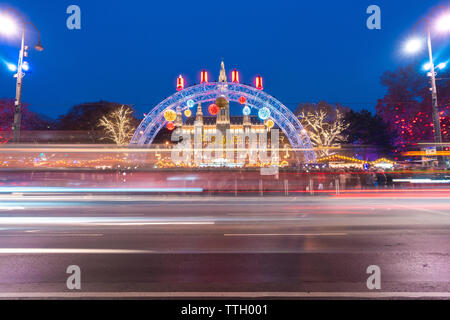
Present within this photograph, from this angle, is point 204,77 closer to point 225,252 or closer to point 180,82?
point 180,82

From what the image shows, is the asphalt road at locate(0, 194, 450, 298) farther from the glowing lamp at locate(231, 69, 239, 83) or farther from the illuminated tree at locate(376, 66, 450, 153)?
the illuminated tree at locate(376, 66, 450, 153)

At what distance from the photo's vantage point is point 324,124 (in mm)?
44844

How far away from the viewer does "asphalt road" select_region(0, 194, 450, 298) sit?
4.02 meters

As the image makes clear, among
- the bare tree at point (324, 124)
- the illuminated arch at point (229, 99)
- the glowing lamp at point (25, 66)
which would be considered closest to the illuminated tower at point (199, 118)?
the bare tree at point (324, 124)

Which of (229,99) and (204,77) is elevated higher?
(204,77)

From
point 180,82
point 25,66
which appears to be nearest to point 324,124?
point 180,82

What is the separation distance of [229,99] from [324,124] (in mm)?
21365

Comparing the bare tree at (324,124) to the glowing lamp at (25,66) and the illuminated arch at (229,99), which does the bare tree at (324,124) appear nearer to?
the illuminated arch at (229,99)

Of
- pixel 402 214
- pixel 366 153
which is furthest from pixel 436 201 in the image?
pixel 366 153

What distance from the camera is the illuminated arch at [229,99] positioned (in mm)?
29312

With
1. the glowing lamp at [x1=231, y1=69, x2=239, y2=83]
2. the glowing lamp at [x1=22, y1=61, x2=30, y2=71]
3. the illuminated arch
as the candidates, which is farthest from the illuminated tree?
the glowing lamp at [x1=22, y1=61, x2=30, y2=71]

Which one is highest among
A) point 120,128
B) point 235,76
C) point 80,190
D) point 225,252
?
point 235,76
